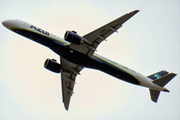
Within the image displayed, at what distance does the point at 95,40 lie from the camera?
35281 millimetres

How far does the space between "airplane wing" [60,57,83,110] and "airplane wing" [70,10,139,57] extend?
7.47 meters

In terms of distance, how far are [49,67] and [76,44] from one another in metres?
9.43

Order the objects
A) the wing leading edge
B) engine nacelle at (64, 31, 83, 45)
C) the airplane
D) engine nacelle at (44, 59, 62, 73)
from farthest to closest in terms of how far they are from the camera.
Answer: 1. engine nacelle at (44, 59, 62, 73)
2. the airplane
3. engine nacelle at (64, 31, 83, 45)
4. the wing leading edge

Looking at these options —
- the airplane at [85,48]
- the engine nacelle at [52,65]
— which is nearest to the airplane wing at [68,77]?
the airplane at [85,48]

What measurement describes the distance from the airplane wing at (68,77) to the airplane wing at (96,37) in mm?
7475

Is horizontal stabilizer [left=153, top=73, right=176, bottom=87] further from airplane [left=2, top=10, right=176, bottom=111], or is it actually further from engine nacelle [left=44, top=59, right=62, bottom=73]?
engine nacelle [left=44, top=59, right=62, bottom=73]

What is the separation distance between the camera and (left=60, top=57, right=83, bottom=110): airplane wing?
43.4 m

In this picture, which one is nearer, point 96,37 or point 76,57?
point 96,37

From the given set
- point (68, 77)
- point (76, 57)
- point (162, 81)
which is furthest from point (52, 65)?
point (162, 81)

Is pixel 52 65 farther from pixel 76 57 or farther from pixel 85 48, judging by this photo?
pixel 85 48

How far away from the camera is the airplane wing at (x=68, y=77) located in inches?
1709

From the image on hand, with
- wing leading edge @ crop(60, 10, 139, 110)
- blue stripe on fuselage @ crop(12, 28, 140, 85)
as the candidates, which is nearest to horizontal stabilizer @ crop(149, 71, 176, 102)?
blue stripe on fuselage @ crop(12, 28, 140, 85)

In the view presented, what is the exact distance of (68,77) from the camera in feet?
150

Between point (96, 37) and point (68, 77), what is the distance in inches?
571
